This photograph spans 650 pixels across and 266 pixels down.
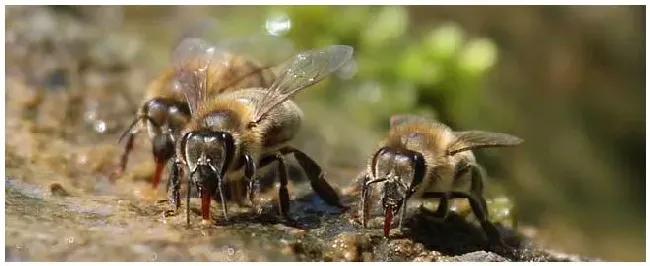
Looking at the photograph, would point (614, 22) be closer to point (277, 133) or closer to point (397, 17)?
point (397, 17)

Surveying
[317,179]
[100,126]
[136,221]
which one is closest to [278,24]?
[100,126]

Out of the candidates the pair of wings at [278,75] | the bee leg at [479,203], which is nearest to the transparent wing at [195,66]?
the pair of wings at [278,75]

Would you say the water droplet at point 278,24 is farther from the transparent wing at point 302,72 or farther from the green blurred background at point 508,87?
the transparent wing at point 302,72

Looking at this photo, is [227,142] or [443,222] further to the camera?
[443,222]

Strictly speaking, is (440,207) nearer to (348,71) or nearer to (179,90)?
(179,90)

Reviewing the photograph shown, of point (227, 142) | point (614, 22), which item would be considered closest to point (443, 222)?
point (227, 142)
